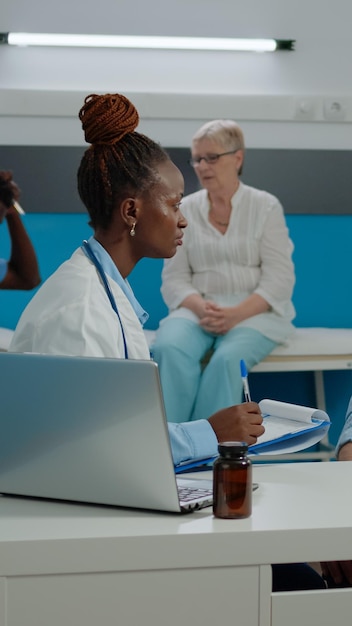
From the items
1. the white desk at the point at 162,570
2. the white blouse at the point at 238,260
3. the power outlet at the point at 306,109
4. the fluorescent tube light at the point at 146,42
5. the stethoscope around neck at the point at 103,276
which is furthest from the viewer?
the power outlet at the point at 306,109

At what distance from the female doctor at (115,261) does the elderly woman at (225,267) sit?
191 centimetres

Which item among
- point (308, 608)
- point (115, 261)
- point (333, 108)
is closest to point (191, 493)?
point (308, 608)

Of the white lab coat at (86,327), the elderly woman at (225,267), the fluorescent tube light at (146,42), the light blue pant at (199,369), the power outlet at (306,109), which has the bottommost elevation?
the light blue pant at (199,369)

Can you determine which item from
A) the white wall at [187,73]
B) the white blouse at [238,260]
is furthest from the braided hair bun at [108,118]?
the white wall at [187,73]

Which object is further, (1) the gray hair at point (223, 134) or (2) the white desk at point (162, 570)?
(1) the gray hair at point (223, 134)

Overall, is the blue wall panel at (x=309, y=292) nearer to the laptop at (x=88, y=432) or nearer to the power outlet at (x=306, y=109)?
the power outlet at (x=306, y=109)

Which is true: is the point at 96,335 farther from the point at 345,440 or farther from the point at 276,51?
the point at 276,51

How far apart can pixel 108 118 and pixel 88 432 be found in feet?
2.61

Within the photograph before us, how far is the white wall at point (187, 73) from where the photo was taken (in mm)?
4379

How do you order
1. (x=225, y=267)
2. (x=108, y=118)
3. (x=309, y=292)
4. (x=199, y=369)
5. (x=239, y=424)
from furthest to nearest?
(x=309, y=292), (x=225, y=267), (x=199, y=369), (x=108, y=118), (x=239, y=424)

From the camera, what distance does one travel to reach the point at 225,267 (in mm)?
4125

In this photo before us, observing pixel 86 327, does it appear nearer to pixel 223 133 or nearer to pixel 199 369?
pixel 199 369

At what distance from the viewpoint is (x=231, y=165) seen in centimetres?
416

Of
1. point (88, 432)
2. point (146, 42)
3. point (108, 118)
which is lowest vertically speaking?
point (88, 432)
